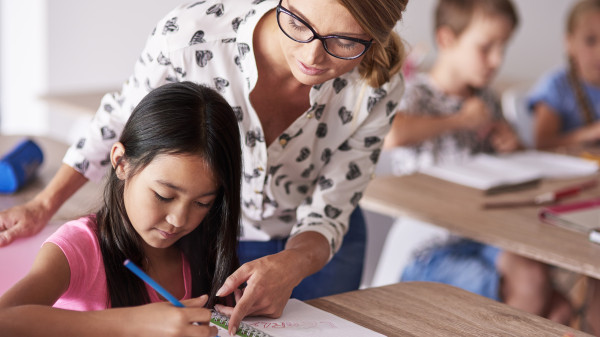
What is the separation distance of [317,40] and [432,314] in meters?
0.46

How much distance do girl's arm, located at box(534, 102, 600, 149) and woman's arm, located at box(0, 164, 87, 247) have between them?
1.91 metres

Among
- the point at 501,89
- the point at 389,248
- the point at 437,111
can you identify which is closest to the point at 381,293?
the point at 389,248

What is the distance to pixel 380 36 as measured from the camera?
Answer: 1.18m

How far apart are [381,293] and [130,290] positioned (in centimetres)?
41

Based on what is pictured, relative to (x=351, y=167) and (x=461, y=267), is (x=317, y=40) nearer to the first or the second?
(x=351, y=167)

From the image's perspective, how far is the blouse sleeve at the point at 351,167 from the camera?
4.69ft

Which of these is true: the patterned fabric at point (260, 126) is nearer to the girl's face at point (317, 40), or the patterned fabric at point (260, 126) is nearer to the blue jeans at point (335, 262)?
the blue jeans at point (335, 262)

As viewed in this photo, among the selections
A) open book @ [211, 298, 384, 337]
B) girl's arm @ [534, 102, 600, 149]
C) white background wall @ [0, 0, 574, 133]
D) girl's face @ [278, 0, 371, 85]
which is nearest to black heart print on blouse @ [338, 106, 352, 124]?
girl's face @ [278, 0, 371, 85]

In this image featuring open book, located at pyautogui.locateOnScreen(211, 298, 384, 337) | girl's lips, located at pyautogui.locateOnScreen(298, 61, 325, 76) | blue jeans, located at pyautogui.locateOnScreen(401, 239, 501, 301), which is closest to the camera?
open book, located at pyautogui.locateOnScreen(211, 298, 384, 337)

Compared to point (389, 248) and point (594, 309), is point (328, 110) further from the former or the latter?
point (594, 309)

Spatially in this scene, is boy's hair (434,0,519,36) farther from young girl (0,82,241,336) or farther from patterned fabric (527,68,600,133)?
young girl (0,82,241,336)

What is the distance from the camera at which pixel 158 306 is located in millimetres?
950

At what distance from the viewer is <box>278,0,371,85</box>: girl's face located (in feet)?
3.70

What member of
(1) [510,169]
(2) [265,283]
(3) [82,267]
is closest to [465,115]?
(1) [510,169]
